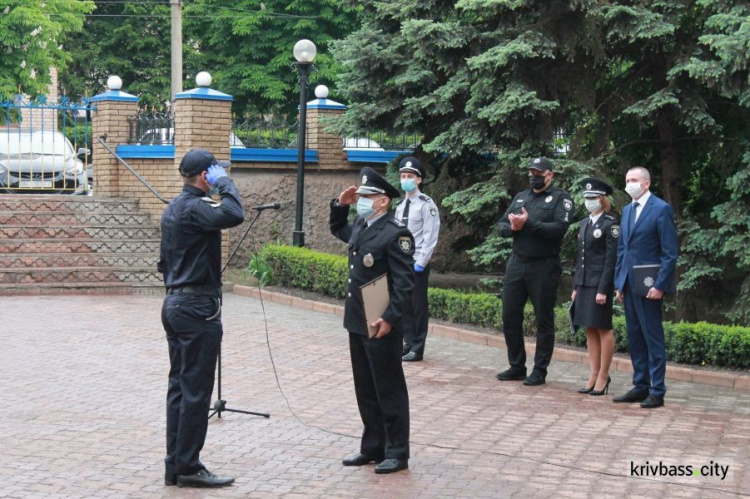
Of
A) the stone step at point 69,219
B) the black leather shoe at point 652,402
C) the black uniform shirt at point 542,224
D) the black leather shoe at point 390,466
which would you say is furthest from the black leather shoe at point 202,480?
the stone step at point 69,219

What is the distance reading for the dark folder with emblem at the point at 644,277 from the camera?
368 inches

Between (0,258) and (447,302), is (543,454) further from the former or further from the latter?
(0,258)

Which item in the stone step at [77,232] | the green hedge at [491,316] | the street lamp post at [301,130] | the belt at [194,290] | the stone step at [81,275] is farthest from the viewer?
the street lamp post at [301,130]

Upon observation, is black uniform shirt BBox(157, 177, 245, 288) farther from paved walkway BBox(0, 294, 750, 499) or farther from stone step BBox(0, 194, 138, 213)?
stone step BBox(0, 194, 138, 213)

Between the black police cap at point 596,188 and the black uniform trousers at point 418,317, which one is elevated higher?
the black police cap at point 596,188

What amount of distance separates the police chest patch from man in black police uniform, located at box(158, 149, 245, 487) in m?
1.11

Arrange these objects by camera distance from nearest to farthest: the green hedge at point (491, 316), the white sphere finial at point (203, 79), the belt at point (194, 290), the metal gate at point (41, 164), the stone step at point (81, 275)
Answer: the belt at point (194, 290) < the green hedge at point (491, 316) < the stone step at point (81, 275) < the white sphere finial at point (203, 79) < the metal gate at point (41, 164)

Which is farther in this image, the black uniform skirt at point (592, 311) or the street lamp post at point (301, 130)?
the street lamp post at point (301, 130)

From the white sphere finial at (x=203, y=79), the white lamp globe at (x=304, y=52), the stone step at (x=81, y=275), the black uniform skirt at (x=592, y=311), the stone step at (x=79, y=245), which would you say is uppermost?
the white lamp globe at (x=304, y=52)

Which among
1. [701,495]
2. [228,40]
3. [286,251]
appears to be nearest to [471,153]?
[286,251]

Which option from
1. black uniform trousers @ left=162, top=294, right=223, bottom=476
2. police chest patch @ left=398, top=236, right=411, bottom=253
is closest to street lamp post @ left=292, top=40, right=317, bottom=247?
police chest patch @ left=398, top=236, right=411, bottom=253

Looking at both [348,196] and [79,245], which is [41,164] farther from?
[348,196]

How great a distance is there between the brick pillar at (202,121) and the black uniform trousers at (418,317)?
6575mm

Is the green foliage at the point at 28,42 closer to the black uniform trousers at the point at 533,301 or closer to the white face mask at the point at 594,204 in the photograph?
the black uniform trousers at the point at 533,301
